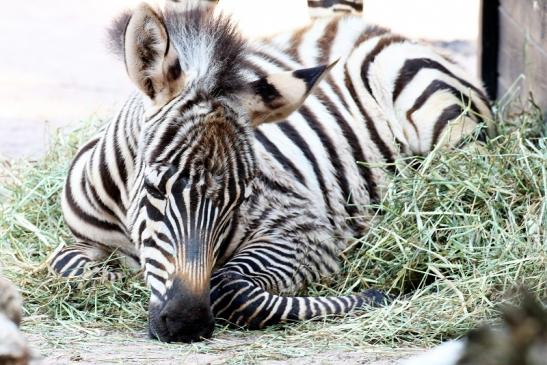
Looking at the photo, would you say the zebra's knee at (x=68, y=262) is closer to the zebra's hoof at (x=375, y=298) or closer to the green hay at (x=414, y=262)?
the green hay at (x=414, y=262)

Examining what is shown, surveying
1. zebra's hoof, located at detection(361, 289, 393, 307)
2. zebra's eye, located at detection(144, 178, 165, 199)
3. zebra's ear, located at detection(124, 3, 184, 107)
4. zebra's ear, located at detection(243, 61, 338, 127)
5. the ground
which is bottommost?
zebra's hoof, located at detection(361, 289, 393, 307)

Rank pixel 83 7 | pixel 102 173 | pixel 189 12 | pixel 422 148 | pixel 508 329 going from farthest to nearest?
pixel 83 7 < pixel 422 148 < pixel 102 173 < pixel 189 12 < pixel 508 329

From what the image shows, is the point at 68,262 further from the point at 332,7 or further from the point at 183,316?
the point at 332,7

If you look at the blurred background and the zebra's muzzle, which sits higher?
the blurred background

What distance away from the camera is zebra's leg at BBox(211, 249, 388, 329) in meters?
5.37

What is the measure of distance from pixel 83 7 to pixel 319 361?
432 inches

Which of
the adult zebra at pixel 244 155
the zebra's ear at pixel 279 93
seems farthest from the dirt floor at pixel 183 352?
the zebra's ear at pixel 279 93

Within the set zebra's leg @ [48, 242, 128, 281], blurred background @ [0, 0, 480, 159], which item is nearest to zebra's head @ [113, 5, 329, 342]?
zebra's leg @ [48, 242, 128, 281]

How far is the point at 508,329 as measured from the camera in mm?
1881

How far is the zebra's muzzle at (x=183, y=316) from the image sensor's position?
479 cm

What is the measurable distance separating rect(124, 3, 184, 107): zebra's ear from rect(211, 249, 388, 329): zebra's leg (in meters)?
0.97

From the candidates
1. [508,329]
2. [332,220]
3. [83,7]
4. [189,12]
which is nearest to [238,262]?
[332,220]

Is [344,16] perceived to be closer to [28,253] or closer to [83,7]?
[28,253]

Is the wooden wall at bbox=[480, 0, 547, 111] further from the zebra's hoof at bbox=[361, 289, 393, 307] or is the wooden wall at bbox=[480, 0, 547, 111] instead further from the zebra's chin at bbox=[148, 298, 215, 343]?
the zebra's chin at bbox=[148, 298, 215, 343]
